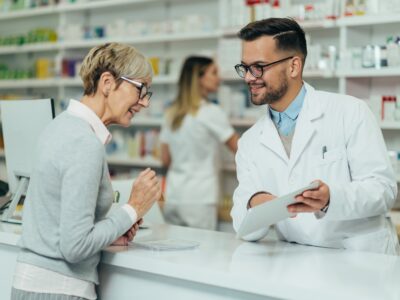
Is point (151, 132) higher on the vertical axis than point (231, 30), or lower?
lower

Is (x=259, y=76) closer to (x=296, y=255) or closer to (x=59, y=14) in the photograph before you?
(x=296, y=255)

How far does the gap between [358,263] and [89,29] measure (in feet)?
15.9

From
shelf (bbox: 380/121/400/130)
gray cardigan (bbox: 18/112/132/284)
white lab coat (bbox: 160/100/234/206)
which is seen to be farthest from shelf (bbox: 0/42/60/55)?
gray cardigan (bbox: 18/112/132/284)

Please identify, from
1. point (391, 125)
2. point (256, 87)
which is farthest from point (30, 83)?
point (256, 87)

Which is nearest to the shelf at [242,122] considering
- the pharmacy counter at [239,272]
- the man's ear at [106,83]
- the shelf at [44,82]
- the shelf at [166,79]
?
the shelf at [166,79]

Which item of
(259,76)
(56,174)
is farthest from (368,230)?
(56,174)

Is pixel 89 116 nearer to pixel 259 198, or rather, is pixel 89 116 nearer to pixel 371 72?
pixel 259 198

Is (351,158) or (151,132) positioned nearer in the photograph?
(351,158)

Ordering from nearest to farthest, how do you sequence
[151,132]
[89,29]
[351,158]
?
[351,158]
[151,132]
[89,29]

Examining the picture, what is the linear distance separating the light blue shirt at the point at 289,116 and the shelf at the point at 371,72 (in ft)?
6.09

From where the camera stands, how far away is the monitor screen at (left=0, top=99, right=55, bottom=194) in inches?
105

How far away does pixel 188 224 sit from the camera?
4.82m

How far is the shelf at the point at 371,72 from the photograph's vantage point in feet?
13.8

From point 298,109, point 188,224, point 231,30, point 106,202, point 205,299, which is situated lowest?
Answer: point 188,224
